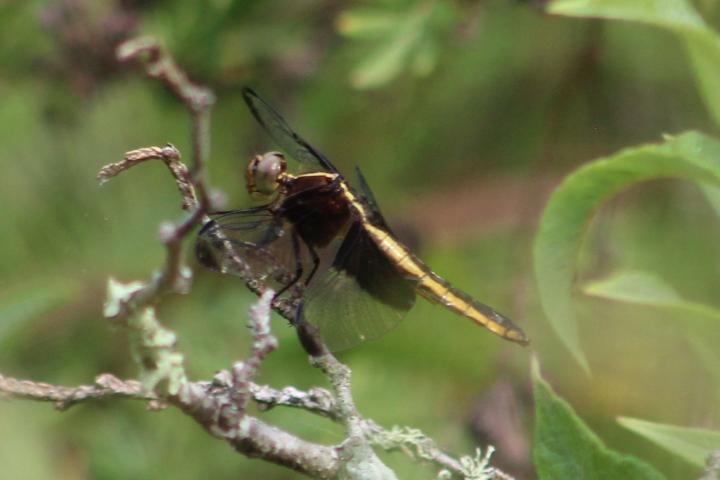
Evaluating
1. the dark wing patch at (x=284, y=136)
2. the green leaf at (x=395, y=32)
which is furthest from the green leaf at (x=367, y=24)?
the dark wing patch at (x=284, y=136)

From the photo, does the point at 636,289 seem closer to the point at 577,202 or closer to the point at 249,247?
the point at 577,202

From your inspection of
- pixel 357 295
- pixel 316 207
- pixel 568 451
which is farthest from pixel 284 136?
pixel 568 451

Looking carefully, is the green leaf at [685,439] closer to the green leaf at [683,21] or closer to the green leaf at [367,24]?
the green leaf at [683,21]

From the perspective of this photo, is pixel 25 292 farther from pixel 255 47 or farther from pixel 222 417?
pixel 222 417

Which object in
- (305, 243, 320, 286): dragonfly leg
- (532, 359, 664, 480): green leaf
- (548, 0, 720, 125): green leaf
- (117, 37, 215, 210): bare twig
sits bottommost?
(305, 243, 320, 286): dragonfly leg

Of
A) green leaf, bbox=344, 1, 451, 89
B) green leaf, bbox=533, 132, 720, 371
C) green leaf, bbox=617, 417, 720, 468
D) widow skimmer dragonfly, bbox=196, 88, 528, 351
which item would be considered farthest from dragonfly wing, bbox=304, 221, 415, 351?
green leaf, bbox=344, 1, 451, 89

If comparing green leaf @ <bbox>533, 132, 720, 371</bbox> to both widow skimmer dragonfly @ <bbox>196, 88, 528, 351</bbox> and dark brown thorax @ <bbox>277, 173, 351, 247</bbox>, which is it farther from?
dark brown thorax @ <bbox>277, 173, 351, 247</bbox>

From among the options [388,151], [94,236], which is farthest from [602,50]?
[94,236]
